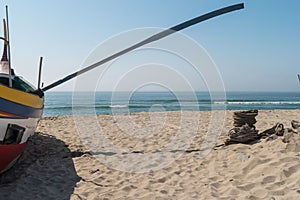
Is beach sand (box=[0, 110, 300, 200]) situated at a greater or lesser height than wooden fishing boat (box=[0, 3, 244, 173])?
lesser

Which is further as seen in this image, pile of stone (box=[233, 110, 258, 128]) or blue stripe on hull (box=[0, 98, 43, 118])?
pile of stone (box=[233, 110, 258, 128])

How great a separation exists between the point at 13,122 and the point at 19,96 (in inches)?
19.5

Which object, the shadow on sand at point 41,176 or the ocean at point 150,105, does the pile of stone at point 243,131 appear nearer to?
the shadow on sand at point 41,176

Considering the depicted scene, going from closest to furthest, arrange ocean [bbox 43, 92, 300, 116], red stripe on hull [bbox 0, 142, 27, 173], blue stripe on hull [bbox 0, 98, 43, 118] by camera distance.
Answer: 1. blue stripe on hull [bbox 0, 98, 43, 118]
2. red stripe on hull [bbox 0, 142, 27, 173]
3. ocean [bbox 43, 92, 300, 116]

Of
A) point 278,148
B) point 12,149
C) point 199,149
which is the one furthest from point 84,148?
point 278,148

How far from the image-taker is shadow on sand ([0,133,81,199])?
14.4 feet

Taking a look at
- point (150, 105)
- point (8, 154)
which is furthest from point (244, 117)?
point (150, 105)

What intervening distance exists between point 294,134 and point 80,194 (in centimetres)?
385

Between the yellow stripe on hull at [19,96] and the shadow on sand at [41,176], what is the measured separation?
1238 mm

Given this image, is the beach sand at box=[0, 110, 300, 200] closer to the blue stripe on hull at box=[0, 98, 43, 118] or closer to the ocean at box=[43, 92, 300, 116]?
the blue stripe on hull at box=[0, 98, 43, 118]

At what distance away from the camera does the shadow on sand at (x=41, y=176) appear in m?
4.38

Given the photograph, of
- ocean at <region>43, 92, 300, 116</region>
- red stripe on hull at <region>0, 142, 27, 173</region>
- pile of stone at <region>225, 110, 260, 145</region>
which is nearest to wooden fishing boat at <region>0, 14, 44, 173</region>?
red stripe on hull at <region>0, 142, 27, 173</region>

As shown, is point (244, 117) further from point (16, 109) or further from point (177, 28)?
point (16, 109)

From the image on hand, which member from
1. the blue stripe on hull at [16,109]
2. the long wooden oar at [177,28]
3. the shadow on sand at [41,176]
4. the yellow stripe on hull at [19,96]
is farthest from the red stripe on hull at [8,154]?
the long wooden oar at [177,28]
